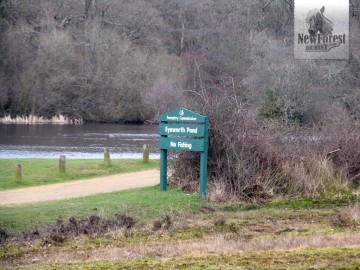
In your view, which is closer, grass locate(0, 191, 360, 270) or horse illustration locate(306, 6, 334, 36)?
grass locate(0, 191, 360, 270)

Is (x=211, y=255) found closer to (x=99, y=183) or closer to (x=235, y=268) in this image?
(x=235, y=268)

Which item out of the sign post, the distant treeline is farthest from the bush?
the distant treeline

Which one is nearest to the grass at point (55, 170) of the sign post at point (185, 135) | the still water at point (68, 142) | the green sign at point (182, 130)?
the sign post at point (185, 135)

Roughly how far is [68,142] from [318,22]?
1767 cm

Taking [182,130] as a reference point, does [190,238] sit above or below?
below

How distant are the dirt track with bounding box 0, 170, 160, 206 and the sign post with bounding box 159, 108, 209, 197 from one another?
7.82 ft

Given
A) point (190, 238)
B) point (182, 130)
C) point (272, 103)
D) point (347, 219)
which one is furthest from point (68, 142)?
point (190, 238)

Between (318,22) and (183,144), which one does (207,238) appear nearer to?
(183,144)

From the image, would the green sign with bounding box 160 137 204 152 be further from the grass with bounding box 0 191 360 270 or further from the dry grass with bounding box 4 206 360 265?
the dry grass with bounding box 4 206 360 265

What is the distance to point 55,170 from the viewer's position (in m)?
25.7

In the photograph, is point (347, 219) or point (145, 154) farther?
point (145, 154)

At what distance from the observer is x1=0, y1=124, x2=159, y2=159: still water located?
38688 mm

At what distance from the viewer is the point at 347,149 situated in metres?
21.6

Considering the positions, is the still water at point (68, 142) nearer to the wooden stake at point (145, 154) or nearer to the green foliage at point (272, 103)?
the green foliage at point (272, 103)
